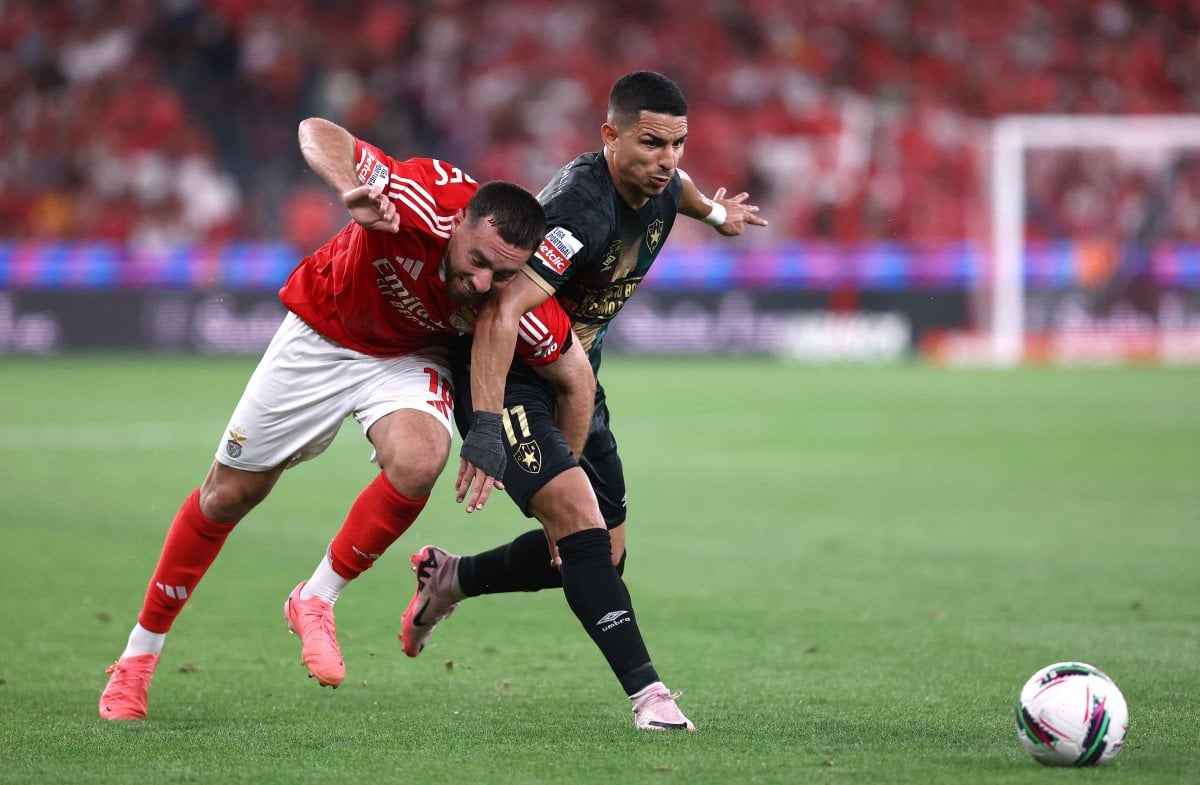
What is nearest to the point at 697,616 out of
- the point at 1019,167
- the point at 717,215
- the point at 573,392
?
the point at 717,215

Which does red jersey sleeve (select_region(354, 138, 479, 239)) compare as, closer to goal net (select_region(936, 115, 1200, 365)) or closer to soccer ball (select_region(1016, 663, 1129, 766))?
soccer ball (select_region(1016, 663, 1129, 766))

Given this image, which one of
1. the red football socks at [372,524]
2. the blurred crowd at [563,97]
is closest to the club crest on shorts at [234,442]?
the red football socks at [372,524]

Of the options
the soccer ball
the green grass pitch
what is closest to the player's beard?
the green grass pitch

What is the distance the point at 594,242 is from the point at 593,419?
81 cm

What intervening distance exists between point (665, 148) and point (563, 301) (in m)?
0.64

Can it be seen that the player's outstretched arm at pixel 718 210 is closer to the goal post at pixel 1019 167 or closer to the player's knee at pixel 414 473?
the player's knee at pixel 414 473

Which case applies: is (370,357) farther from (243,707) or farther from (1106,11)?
(1106,11)

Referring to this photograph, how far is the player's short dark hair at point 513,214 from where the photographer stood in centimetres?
473

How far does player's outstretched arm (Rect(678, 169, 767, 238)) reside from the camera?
19.2 feet

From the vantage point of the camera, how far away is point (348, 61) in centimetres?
2312

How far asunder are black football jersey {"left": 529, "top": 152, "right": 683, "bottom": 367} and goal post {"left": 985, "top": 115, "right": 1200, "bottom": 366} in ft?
52.4

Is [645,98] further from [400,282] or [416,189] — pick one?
[400,282]

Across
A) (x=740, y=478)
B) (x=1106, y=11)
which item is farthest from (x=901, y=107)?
(x=740, y=478)

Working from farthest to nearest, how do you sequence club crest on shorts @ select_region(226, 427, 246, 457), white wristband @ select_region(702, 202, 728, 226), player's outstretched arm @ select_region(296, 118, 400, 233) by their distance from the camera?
white wristband @ select_region(702, 202, 728, 226), club crest on shorts @ select_region(226, 427, 246, 457), player's outstretched arm @ select_region(296, 118, 400, 233)
